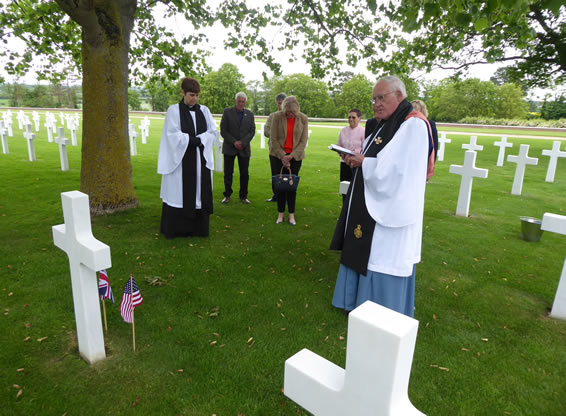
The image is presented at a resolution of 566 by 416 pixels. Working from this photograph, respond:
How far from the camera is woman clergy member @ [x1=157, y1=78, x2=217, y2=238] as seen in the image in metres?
5.10

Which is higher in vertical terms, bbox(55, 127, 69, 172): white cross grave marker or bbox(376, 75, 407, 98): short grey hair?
bbox(376, 75, 407, 98): short grey hair

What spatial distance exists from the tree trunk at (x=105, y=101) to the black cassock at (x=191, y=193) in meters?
1.58

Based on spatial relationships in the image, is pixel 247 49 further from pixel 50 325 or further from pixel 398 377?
pixel 398 377

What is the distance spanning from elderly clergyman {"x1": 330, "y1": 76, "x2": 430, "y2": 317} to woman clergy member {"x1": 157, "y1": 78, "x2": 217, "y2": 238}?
8.68 ft

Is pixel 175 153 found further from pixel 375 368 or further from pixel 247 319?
pixel 375 368

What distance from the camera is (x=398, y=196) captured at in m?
2.98

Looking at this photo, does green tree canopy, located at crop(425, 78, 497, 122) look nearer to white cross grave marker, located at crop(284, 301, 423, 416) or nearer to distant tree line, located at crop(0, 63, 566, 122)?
distant tree line, located at crop(0, 63, 566, 122)

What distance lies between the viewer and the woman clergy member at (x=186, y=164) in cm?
510

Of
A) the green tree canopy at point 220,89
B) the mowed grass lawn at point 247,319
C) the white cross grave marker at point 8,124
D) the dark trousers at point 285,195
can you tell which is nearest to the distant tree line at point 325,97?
the green tree canopy at point 220,89

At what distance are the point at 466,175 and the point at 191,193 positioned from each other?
5206 mm

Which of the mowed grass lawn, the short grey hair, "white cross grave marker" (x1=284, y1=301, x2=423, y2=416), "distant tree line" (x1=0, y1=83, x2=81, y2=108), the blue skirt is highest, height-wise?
"distant tree line" (x1=0, y1=83, x2=81, y2=108)

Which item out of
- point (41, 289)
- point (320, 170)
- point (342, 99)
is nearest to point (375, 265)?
point (41, 289)

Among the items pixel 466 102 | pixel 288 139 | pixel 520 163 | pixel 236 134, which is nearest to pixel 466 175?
pixel 520 163

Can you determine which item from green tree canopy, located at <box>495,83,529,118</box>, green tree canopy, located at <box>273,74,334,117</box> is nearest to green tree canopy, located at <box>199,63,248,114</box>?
green tree canopy, located at <box>273,74,334,117</box>
